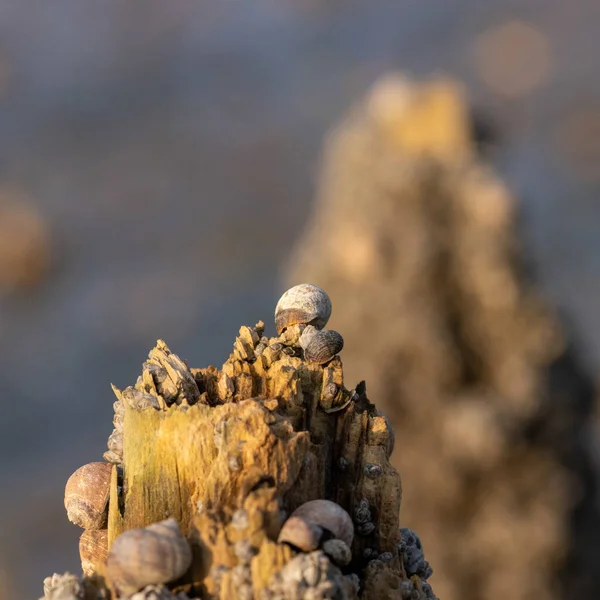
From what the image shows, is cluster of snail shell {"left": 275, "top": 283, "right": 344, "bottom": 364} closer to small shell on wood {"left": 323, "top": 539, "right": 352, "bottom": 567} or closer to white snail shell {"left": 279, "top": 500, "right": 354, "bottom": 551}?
white snail shell {"left": 279, "top": 500, "right": 354, "bottom": 551}

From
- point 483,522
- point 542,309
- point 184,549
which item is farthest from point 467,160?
point 184,549

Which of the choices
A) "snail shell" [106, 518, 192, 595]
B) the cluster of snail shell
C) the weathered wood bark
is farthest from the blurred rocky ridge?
"snail shell" [106, 518, 192, 595]

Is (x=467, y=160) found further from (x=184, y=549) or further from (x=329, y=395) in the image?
(x=184, y=549)

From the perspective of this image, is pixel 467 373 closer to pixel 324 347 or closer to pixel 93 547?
pixel 324 347

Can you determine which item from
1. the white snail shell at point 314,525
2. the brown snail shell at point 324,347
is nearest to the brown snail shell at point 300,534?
the white snail shell at point 314,525

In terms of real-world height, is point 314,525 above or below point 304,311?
below

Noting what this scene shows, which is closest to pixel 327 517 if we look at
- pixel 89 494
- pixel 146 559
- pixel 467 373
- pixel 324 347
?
pixel 146 559
